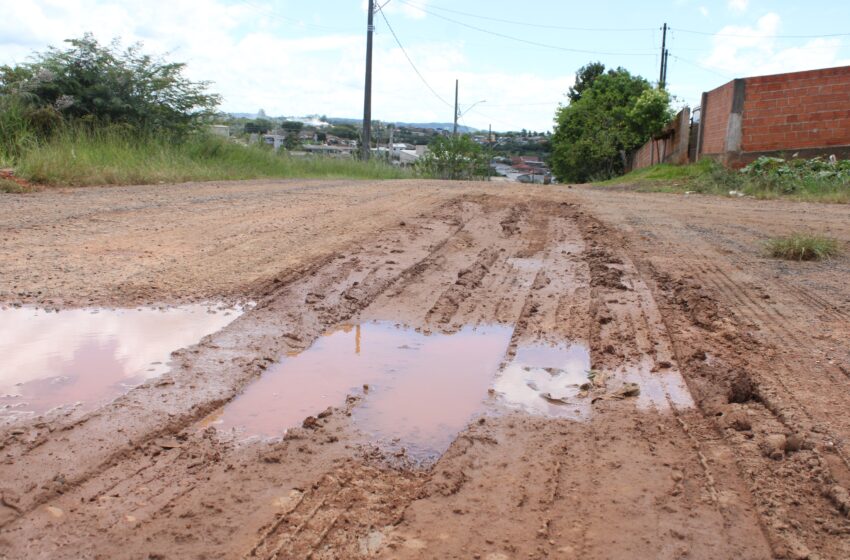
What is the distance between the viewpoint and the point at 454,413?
3441mm

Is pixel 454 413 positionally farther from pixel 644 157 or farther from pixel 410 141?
pixel 410 141

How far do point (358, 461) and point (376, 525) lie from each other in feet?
1.65

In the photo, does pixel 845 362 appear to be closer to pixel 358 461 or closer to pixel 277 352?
pixel 358 461

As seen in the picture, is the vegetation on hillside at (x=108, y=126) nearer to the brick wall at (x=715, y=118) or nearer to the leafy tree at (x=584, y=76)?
the brick wall at (x=715, y=118)

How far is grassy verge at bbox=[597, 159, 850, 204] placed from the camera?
13.9 m

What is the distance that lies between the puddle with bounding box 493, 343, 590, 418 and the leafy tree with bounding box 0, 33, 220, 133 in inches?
532

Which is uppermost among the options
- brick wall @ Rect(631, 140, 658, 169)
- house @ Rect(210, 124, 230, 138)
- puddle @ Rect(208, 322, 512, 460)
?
brick wall @ Rect(631, 140, 658, 169)

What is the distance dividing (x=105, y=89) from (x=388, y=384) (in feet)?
48.3

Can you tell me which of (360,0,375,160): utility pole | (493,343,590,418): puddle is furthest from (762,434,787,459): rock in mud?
(360,0,375,160): utility pole

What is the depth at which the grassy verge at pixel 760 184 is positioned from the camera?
1388cm

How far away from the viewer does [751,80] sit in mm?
17844

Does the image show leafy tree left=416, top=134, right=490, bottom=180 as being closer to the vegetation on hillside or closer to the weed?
the vegetation on hillside

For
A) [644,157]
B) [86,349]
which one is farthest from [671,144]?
[86,349]

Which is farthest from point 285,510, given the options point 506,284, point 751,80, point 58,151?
point 751,80
